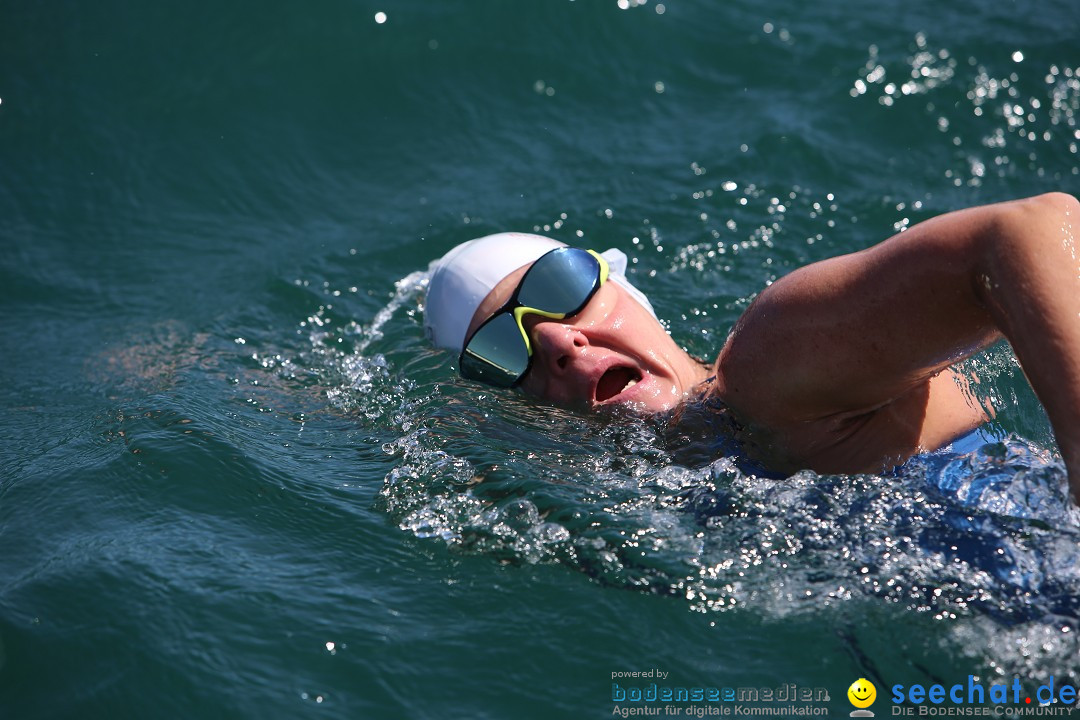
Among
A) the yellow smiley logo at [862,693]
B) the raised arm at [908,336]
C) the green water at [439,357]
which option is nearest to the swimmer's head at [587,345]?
the green water at [439,357]

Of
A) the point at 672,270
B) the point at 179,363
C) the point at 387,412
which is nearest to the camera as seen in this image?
the point at 387,412

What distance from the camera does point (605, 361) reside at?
368 centimetres

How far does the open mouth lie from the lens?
3789 mm

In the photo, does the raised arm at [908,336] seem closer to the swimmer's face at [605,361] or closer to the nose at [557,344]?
the swimmer's face at [605,361]

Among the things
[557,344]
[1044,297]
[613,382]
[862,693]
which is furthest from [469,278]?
[1044,297]

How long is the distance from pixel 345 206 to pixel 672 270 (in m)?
2.00

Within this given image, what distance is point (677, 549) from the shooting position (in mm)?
3139

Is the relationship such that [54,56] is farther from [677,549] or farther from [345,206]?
[677,549]

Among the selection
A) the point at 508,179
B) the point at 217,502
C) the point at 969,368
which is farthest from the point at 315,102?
the point at 969,368

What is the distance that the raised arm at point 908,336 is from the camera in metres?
2.40

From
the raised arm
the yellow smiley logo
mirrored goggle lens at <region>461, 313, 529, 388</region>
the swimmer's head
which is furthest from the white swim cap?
the yellow smiley logo

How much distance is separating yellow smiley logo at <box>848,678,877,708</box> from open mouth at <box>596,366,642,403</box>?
1371mm

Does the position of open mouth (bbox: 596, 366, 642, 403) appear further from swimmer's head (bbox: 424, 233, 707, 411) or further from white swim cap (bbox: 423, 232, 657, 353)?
white swim cap (bbox: 423, 232, 657, 353)

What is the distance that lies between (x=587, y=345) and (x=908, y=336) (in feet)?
4.13
